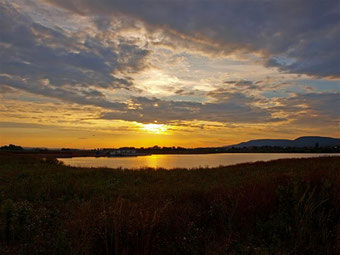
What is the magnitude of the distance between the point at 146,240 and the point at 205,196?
14.8ft

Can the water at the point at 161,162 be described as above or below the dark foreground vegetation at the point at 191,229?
below

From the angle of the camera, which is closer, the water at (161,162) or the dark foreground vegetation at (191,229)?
the dark foreground vegetation at (191,229)

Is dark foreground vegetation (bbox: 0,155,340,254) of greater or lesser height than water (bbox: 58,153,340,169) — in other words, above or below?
above

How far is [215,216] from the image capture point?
752 centimetres

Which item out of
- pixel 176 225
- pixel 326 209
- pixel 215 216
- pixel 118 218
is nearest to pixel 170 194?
pixel 215 216

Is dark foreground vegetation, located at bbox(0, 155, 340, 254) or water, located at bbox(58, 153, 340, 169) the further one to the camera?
water, located at bbox(58, 153, 340, 169)

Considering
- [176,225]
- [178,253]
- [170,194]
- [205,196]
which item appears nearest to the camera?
[178,253]

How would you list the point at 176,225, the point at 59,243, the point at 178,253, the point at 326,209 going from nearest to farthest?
the point at 59,243
the point at 178,253
the point at 176,225
the point at 326,209

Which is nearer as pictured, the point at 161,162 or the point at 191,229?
the point at 191,229

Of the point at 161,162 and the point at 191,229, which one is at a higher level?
the point at 191,229

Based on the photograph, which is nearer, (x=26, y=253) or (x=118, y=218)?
(x=26, y=253)

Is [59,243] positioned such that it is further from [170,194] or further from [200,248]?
[170,194]

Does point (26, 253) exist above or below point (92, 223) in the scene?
below

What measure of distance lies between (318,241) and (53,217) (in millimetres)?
7600
